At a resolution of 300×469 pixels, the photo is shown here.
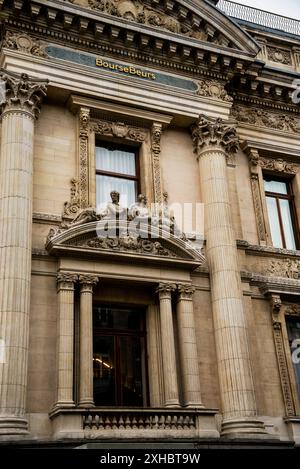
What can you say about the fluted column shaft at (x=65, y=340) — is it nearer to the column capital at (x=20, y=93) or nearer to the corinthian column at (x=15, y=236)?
the corinthian column at (x=15, y=236)

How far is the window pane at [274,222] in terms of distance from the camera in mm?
20491

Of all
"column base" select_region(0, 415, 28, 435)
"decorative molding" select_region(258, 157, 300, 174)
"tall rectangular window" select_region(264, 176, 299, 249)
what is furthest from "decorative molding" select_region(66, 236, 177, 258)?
"decorative molding" select_region(258, 157, 300, 174)

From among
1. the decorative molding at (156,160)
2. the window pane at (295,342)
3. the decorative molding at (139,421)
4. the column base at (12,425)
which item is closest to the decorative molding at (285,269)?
the window pane at (295,342)

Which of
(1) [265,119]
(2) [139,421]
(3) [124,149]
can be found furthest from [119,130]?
(2) [139,421]

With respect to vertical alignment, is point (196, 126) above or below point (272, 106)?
below

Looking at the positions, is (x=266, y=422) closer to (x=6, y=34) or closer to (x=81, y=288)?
(x=81, y=288)

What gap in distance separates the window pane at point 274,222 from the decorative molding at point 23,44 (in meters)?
8.82

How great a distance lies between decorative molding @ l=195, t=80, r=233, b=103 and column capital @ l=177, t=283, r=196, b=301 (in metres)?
6.70

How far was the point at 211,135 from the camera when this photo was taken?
19438 millimetres

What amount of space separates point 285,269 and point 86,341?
24.3ft

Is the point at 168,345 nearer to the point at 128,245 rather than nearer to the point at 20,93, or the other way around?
the point at 128,245

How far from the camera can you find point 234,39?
20391 millimetres
